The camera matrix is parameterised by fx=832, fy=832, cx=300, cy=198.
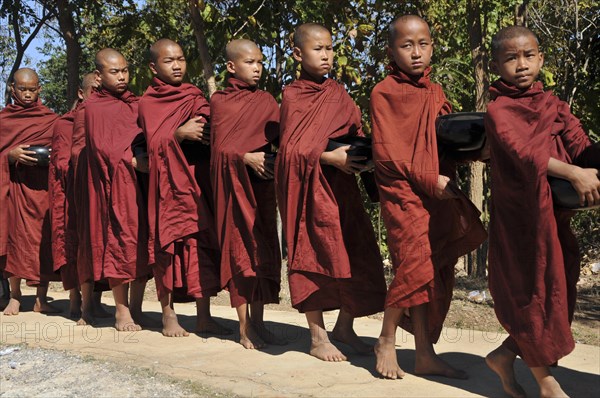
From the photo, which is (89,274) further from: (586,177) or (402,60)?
(586,177)

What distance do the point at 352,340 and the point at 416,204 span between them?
117 centimetres

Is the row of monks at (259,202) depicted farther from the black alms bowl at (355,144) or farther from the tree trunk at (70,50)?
the tree trunk at (70,50)

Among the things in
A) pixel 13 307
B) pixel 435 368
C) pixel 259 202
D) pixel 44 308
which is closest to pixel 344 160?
pixel 259 202

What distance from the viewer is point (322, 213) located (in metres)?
4.54

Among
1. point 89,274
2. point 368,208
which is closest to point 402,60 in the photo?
point 89,274

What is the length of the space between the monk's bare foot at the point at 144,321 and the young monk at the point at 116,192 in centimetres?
2

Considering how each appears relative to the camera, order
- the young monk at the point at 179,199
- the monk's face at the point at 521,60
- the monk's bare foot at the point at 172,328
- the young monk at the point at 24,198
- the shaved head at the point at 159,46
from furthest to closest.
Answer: the young monk at the point at 24,198
the shaved head at the point at 159,46
the monk's bare foot at the point at 172,328
the young monk at the point at 179,199
the monk's face at the point at 521,60

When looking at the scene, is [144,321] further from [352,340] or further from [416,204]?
[416,204]

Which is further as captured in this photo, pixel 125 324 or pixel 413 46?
pixel 125 324

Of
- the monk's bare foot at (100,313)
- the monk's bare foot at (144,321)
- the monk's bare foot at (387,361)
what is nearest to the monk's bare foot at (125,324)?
the monk's bare foot at (144,321)

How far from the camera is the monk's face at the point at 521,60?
3.67m

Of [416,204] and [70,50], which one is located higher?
[70,50]

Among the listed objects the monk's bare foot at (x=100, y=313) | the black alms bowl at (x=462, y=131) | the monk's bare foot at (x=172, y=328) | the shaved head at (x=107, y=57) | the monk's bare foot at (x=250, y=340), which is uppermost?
the shaved head at (x=107, y=57)

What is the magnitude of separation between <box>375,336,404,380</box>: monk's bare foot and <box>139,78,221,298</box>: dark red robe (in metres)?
1.62
